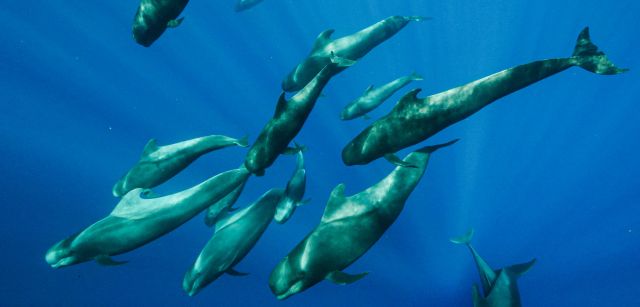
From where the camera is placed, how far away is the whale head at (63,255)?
425 centimetres

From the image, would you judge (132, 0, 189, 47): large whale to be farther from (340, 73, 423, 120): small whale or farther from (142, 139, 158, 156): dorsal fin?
(340, 73, 423, 120): small whale

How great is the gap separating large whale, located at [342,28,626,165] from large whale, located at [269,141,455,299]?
0.93 ft

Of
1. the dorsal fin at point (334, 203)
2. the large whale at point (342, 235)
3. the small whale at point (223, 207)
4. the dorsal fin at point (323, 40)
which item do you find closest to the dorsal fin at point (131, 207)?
the small whale at point (223, 207)

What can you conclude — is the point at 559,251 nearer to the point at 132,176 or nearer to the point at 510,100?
the point at 510,100

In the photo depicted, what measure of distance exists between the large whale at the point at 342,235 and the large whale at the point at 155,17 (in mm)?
2576

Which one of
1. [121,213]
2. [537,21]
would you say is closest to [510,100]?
[537,21]

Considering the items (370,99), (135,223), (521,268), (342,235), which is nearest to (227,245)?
(135,223)

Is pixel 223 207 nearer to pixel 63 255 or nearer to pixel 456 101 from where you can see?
pixel 63 255

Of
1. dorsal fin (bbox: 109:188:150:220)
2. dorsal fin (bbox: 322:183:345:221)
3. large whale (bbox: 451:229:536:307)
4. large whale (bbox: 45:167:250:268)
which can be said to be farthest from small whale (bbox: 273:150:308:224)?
large whale (bbox: 451:229:536:307)

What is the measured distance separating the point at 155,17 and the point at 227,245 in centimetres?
262

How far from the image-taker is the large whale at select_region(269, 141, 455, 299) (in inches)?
137

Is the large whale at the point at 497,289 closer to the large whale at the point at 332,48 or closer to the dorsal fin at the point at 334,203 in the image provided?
the dorsal fin at the point at 334,203

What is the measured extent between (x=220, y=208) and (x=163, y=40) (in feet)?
35.4

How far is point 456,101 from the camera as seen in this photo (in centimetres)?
375
